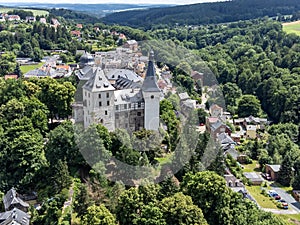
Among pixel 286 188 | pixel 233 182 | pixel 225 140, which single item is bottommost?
pixel 286 188

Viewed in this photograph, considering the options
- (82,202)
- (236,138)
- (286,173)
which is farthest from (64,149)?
(236,138)

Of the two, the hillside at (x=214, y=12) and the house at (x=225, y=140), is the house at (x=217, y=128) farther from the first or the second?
the hillside at (x=214, y=12)

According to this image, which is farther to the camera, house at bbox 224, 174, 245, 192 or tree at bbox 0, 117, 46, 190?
house at bbox 224, 174, 245, 192

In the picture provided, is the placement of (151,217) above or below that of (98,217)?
below

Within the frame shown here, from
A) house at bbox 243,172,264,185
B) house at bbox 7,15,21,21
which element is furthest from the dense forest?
house at bbox 7,15,21,21

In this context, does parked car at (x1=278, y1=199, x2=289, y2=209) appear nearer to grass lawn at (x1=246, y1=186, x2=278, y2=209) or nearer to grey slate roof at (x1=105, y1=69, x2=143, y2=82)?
grass lawn at (x1=246, y1=186, x2=278, y2=209)

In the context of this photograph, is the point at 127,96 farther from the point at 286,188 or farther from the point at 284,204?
the point at 286,188

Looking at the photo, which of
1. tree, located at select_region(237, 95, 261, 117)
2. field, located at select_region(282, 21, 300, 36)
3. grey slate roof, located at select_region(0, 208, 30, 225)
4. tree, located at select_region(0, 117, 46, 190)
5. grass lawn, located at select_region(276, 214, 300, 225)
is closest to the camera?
grey slate roof, located at select_region(0, 208, 30, 225)
